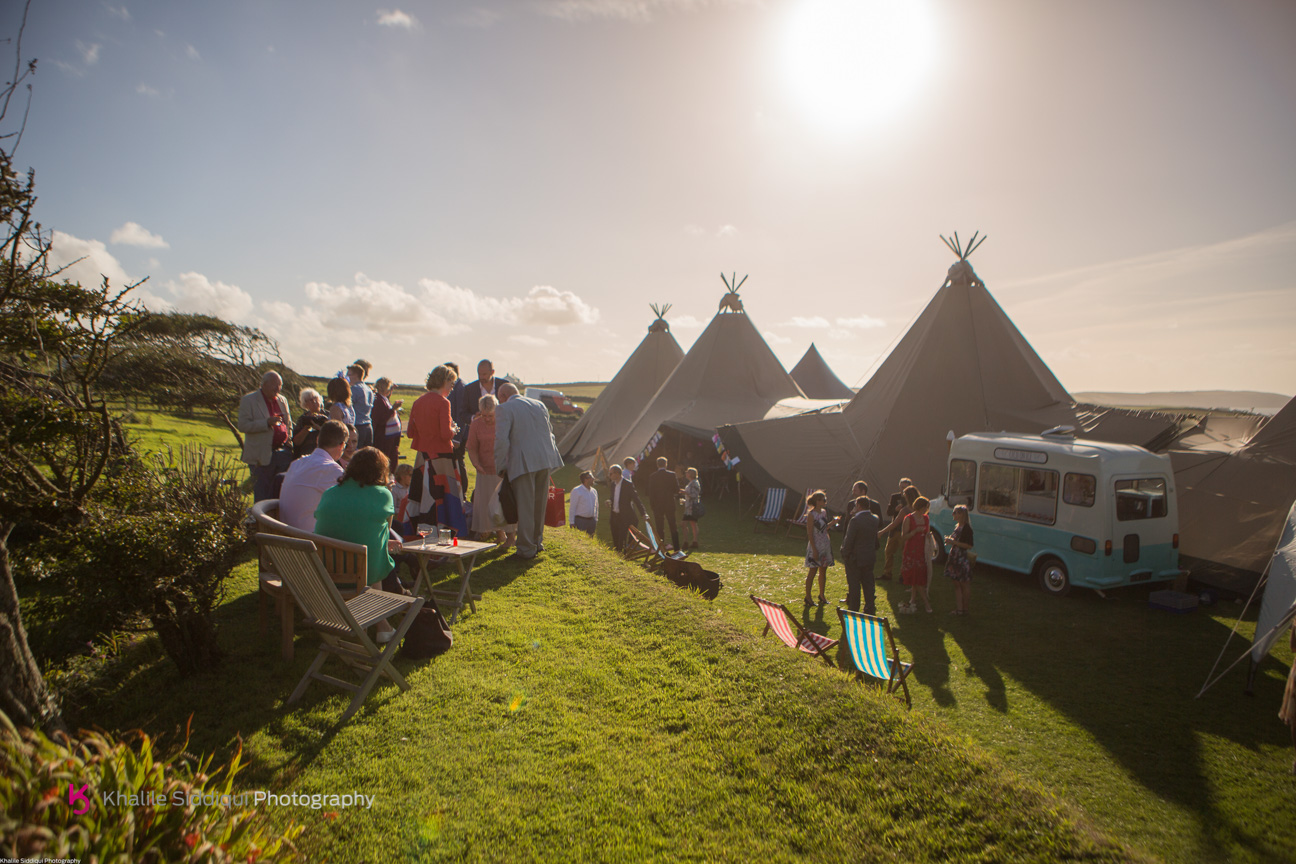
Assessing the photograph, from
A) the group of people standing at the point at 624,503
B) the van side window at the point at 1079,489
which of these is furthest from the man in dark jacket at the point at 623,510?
the van side window at the point at 1079,489

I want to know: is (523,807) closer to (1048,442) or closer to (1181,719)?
(1181,719)

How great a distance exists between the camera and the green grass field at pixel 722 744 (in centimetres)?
276

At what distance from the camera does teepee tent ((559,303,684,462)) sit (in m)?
19.2

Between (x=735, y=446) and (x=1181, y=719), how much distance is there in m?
9.08

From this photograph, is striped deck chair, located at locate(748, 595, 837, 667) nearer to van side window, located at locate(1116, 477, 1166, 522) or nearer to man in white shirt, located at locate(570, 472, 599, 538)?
man in white shirt, located at locate(570, 472, 599, 538)

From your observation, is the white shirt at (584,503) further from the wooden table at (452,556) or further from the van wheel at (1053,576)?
the van wheel at (1053,576)

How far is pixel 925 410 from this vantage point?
12.4 m

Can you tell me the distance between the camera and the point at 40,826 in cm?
165

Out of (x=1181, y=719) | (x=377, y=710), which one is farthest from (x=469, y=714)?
(x=1181, y=719)

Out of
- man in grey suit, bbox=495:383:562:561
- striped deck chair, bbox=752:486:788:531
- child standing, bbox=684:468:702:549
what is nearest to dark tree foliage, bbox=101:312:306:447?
man in grey suit, bbox=495:383:562:561

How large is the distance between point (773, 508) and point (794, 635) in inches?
257

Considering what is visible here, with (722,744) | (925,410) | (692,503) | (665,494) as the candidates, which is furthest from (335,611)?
(925,410)

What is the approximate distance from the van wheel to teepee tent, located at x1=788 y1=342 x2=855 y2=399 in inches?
760

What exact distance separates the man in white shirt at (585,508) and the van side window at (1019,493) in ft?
18.8
